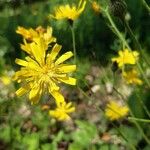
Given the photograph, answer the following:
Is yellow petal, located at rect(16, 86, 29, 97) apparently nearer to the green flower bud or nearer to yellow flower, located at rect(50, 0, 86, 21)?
the green flower bud

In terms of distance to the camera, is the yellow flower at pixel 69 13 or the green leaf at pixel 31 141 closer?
the yellow flower at pixel 69 13

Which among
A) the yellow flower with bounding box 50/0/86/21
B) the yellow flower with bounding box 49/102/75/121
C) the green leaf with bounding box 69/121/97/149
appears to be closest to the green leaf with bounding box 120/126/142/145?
the green leaf with bounding box 69/121/97/149

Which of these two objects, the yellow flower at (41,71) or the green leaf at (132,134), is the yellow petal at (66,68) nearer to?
the yellow flower at (41,71)

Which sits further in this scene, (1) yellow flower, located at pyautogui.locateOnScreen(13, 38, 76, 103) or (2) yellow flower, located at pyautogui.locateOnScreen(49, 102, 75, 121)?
(2) yellow flower, located at pyautogui.locateOnScreen(49, 102, 75, 121)

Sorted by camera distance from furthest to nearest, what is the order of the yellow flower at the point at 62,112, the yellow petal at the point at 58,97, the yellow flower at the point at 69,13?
the yellow flower at the point at 62,112 → the yellow flower at the point at 69,13 → the yellow petal at the point at 58,97

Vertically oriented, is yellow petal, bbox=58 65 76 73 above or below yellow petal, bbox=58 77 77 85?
above

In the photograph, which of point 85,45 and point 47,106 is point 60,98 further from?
point 85,45

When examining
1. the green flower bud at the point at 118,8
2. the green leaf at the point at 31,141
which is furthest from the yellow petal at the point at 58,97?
the green leaf at the point at 31,141

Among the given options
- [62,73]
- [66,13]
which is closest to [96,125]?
[66,13]
